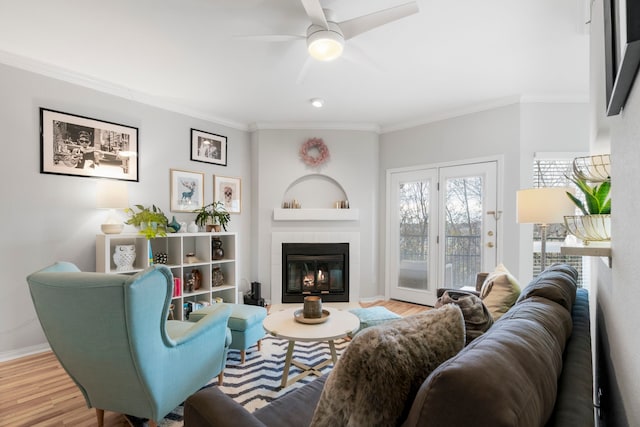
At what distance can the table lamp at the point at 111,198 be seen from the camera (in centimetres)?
314

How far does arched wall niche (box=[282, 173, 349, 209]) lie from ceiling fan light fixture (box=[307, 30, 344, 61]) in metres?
2.61

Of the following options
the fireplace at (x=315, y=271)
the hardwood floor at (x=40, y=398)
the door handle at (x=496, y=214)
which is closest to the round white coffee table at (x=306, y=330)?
the hardwood floor at (x=40, y=398)

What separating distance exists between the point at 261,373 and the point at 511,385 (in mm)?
2317

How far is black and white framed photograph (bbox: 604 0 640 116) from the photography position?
0.54 meters

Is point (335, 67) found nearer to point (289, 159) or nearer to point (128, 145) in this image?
point (289, 159)

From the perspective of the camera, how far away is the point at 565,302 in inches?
48.6

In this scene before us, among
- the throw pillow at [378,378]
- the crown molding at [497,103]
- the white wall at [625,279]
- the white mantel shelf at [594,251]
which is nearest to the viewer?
the white wall at [625,279]

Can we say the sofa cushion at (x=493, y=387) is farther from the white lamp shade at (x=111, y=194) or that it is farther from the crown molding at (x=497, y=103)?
the crown molding at (x=497, y=103)

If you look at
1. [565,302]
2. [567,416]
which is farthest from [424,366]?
[565,302]

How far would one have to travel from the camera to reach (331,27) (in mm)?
2240

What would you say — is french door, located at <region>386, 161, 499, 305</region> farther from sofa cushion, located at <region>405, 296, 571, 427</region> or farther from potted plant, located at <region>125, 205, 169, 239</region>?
sofa cushion, located at <region>405, 296, 571, 427</region>

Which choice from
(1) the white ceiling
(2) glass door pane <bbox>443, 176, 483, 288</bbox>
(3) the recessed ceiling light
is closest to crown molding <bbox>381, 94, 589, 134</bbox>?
(1) the white ceiling

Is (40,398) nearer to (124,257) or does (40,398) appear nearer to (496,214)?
(124,257)

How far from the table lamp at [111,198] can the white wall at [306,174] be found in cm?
189
